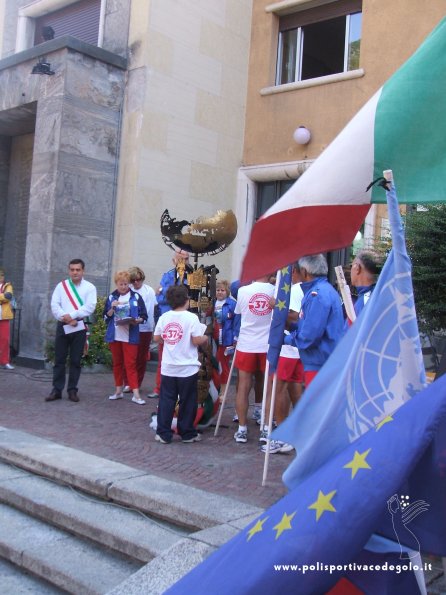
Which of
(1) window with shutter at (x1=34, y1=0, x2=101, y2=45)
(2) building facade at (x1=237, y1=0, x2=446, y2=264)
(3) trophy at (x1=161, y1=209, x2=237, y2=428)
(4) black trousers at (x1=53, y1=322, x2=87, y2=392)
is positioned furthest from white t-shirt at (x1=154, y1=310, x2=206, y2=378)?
(1) window with shutter at (x1=34, y1=0, x2=101, y2=45)

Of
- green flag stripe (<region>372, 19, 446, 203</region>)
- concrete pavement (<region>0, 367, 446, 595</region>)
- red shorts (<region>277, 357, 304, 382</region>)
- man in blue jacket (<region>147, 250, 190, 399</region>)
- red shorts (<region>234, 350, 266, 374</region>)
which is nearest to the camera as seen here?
green flag stripe (<region>372, 19, 446, 203</region>)

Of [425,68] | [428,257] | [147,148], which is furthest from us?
[147,148]

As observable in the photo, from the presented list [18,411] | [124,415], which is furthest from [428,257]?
[18,411]

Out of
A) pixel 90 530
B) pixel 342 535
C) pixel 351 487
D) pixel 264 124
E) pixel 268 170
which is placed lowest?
pixel 90 530

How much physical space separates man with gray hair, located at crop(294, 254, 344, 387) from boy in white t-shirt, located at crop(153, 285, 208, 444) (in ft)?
4.32

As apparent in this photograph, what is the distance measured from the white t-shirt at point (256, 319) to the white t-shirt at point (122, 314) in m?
2.36

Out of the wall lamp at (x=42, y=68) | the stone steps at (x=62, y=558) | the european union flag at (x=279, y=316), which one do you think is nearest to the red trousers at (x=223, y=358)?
the european union flag at (x=279, y=316)

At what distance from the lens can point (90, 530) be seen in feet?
13.7

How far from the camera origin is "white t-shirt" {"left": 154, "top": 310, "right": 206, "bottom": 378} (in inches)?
243

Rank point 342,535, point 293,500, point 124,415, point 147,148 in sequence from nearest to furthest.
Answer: point 342,535 → point 293,500 → point 124,415 → point 147,148

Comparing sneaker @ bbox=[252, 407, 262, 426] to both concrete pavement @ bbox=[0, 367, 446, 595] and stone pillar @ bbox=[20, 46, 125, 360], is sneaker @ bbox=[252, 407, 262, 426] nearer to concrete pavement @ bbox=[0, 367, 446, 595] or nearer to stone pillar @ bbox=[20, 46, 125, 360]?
concrete pavement @ bbox=[0, 367, 446, 595]

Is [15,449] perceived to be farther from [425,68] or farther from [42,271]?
[42,271]

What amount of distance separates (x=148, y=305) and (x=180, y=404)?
2.74 metres

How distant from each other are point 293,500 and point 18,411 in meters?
6.28
